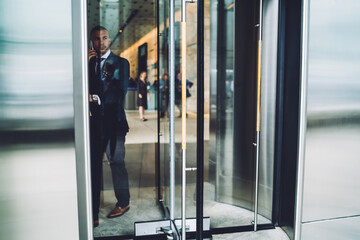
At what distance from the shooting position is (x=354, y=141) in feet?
9.17

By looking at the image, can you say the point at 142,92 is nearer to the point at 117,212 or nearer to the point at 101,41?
the point at 101,41

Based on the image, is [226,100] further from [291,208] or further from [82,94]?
[82,94]

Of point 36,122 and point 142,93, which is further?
point 142,93

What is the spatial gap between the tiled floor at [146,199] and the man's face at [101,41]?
751 mm

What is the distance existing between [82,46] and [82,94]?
0.31 m

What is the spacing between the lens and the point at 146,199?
372 centimetres

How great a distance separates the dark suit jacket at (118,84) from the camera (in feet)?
10.5

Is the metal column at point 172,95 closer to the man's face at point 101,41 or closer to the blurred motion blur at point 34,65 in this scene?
the man's face at point 101,41

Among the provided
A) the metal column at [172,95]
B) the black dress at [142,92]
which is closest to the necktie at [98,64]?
the black dress at [142,92]

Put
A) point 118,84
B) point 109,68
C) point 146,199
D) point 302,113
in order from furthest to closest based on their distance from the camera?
point 146,199, point 118,84, point 109,68, point 302,113

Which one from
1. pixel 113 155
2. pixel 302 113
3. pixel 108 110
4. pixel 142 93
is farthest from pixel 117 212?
pixel 302 113

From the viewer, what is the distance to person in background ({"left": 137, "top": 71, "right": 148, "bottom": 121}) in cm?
347

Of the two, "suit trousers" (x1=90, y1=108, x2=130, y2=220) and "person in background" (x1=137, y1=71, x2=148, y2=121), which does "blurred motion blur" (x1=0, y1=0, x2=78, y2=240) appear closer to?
"suit trousers" (x1=90, y1=108, x2=130, y2=220)

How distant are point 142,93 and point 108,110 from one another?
445 mm
